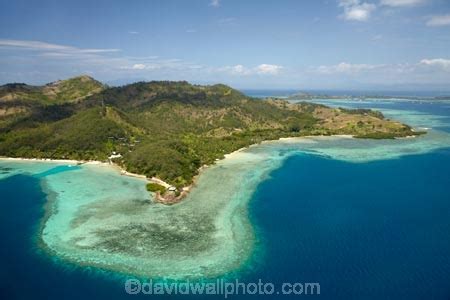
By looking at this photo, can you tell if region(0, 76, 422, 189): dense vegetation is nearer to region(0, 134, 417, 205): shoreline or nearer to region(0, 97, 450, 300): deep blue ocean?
region(0, 134, 417, 205): shoreline

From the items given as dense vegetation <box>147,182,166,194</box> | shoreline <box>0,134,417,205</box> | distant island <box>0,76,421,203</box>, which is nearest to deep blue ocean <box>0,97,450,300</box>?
shoreline <box>0,134,417,205</box>

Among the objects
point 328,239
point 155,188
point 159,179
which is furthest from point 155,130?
point 328,239

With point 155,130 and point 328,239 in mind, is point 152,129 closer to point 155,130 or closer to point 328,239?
point 155,130

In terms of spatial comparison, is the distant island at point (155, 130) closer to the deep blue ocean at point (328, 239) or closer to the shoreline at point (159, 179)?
the shoreline at point (159, 179)

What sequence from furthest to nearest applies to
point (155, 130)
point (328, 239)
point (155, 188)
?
1. point (155, 130)
2. point (155, 188)
3. point (328, 239)

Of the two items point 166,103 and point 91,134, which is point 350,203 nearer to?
point 91,134

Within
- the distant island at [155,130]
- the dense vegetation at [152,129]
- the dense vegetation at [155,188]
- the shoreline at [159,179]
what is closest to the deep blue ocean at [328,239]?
the shoreline at [159,179]
